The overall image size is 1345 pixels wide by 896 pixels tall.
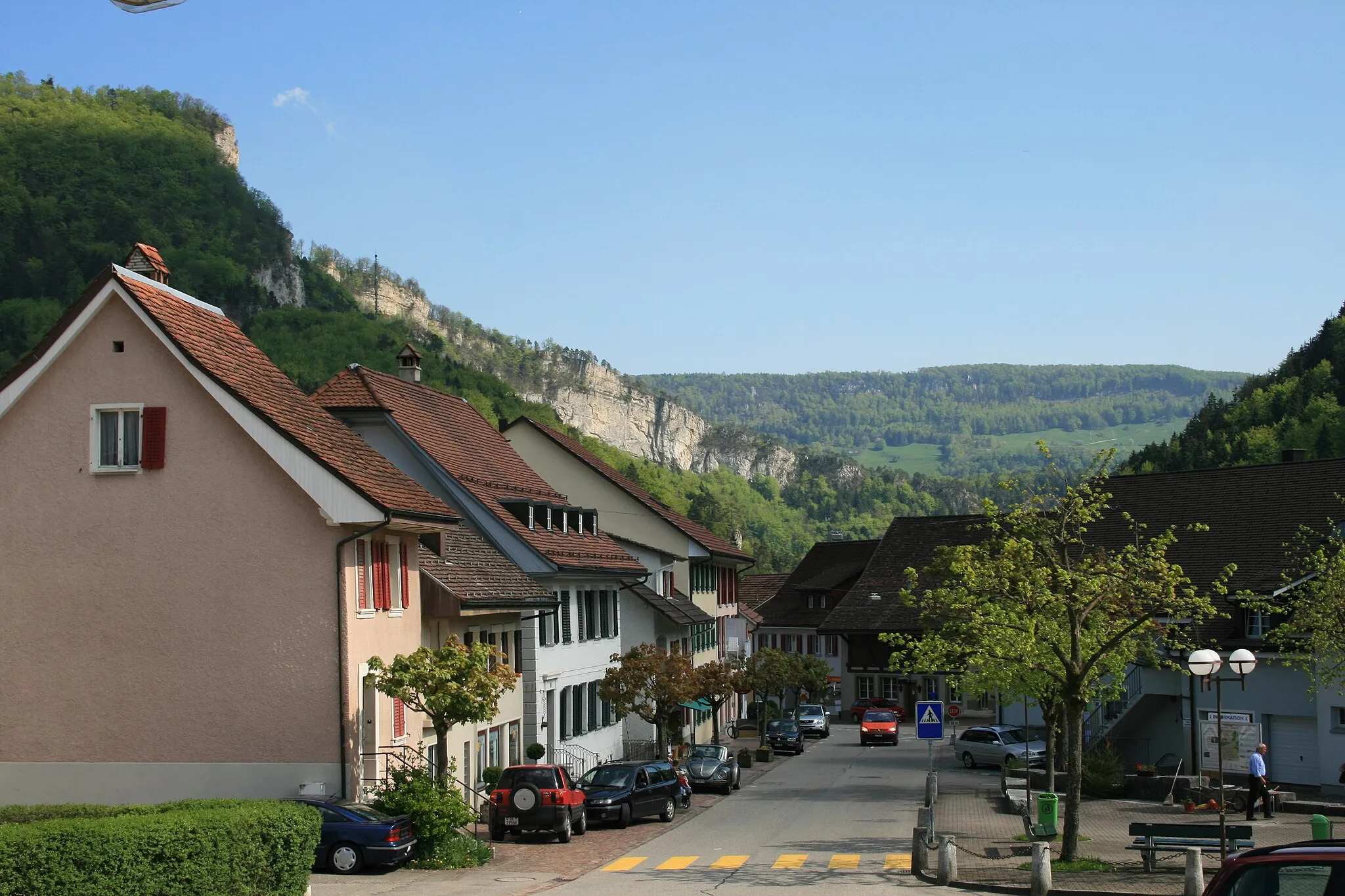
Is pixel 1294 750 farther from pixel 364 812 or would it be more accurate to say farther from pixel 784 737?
pixel 364 812

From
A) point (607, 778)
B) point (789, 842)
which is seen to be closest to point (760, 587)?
point (607, 778)

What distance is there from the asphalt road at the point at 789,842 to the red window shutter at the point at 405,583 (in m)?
6.78

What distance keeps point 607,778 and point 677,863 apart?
747 cm

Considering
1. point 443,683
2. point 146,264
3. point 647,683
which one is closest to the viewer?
point 443,683

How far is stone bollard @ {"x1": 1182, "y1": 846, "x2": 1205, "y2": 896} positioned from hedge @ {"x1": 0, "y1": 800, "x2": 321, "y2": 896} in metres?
13.1

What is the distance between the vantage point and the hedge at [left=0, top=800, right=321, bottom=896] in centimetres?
1552

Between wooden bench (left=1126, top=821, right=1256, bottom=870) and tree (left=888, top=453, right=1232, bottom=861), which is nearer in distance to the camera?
wooden bench (left=1126, top=821, right=1256, bottom=870)

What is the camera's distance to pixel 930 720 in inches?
1181

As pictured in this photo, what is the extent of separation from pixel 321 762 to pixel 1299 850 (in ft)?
60.4

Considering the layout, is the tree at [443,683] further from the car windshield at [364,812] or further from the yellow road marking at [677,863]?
the yellow road marking at [677,863]

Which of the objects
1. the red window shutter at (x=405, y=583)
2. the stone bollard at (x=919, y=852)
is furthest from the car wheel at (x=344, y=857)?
the stone bollard at (x=919, y=852)

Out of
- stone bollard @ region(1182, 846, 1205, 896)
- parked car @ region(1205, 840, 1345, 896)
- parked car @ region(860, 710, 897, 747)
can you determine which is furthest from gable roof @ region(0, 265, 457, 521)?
parked car @ region(860, 710, 897, 747)

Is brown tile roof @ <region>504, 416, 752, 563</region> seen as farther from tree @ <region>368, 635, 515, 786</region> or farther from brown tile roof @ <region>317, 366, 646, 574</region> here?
tree @ <region>368, 635, 515, 786</region>

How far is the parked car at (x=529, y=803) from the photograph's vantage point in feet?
98.1
